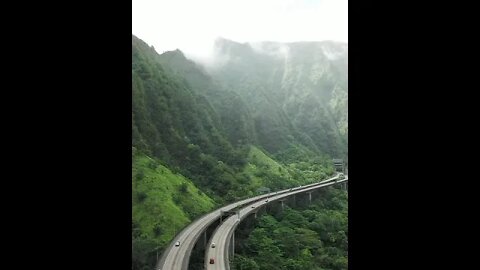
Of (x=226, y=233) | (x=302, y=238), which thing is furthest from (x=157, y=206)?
(x=302, y=238)

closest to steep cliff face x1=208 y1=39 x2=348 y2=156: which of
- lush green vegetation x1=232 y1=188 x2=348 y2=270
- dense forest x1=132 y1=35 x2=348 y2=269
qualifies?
dense forest x1=132 y1=35 x2=348 y2=269

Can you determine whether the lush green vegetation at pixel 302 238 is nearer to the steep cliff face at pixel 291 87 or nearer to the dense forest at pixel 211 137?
the dense forest at pixel 211 137

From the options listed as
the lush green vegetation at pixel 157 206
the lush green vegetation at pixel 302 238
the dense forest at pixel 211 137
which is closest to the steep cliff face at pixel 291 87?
the dense forest at pixel 211 137

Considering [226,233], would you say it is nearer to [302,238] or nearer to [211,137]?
[302,238]

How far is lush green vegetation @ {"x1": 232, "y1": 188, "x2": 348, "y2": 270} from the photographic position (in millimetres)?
11508

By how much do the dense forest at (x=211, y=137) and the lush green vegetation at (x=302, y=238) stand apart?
0.33 m

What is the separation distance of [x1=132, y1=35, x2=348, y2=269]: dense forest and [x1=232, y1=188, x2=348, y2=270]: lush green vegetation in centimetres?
33

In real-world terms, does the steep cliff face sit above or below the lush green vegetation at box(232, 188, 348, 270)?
above

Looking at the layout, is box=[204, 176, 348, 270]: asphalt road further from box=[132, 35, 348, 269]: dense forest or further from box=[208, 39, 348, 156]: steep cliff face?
box=[208, 39, 348, 156]: steep cliff face

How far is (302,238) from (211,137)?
205 inches

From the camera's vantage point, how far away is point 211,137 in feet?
49.0
